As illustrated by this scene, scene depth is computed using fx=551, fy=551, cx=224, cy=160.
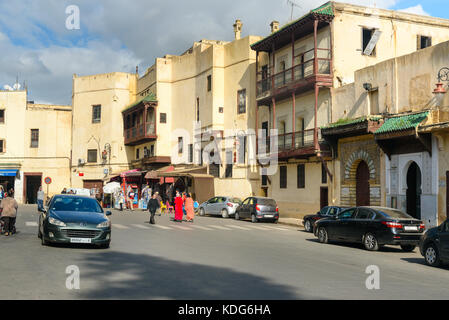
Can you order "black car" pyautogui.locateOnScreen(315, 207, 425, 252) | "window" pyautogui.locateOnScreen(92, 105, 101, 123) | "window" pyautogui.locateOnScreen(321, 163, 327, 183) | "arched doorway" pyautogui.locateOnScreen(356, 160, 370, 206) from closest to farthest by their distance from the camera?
1. "black car" pyautogui.locateOnScreen(315, 207, 425, 252)
2. "arched doorway" pyautogui.locateOnScreen(356, 160, 370, 206)
3. "window" pyautogui.locateOnScreen(321, 163, 327, 183)
4. "window" pyautogui.locateOnScreen(92, 105, 101, 123)

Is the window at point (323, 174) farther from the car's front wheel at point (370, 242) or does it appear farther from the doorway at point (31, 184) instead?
the doorway at point (31, 184)

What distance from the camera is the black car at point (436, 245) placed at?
13.6 metres

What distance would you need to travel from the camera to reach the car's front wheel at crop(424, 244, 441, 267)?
1394 cm

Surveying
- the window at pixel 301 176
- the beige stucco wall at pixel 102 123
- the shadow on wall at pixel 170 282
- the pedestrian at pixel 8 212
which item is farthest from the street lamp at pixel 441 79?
the beige stucco wall at pixel 102 123

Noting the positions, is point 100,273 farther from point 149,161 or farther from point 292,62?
point 149,161

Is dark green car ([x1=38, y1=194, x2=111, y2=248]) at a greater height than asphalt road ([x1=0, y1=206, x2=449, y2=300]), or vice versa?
dark green car ([x1=38, y1=194, x2=111, y2=248])

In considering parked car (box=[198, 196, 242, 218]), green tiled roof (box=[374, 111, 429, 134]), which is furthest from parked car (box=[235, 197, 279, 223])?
green tiled roof (box=[374, 111, 429, 134])

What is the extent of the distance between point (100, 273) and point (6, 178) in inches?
2071

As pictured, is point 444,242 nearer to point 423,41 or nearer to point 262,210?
point 262,210

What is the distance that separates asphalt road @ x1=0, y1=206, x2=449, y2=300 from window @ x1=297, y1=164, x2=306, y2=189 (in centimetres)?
1605

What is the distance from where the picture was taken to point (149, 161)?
51.7 m

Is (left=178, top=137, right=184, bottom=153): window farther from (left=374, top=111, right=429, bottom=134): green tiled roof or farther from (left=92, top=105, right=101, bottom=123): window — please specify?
(left=374, top=111, right=429, bottom=134): green tiled roof

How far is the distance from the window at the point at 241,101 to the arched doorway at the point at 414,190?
17948 mm

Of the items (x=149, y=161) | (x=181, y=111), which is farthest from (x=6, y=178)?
(x=181, y=111)
